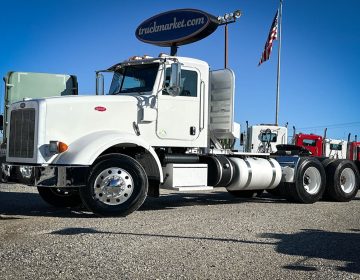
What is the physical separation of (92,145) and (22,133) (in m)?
1.39

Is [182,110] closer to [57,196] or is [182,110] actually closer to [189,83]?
[189,83]

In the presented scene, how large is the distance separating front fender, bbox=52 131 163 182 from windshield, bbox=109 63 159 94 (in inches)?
49.4

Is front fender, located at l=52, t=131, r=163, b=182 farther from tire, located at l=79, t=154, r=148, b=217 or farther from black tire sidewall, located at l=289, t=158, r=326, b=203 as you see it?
black tire sidewall, located at l=289, t=158, r=326, b=203

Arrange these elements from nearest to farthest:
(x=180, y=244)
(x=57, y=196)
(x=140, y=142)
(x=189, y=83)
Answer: (x=180, y=244)
(x=140, y=142)
(x=189, y=83)
(x=57, y=196)

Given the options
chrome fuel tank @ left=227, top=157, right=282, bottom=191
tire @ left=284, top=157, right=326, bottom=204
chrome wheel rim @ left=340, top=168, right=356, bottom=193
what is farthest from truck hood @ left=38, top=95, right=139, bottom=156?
chrome wheel rim @ left=340, top=168, right=356, bottom=193

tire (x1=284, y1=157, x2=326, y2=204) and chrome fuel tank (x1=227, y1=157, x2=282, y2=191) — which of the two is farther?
tire (x1=284, y1=157, x2=326, y2=204)

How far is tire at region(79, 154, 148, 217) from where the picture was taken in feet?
26.6

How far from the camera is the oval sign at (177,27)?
1037cm

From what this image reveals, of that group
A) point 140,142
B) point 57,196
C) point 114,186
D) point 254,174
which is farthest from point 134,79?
point 254,174

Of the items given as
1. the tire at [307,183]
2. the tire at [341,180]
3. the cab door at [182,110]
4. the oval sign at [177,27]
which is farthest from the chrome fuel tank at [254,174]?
the oval sign at [177,27]

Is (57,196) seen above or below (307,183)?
below

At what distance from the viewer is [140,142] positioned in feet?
28.6

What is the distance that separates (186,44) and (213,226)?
189 inches

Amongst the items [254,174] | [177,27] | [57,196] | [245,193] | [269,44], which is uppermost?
[269,44]
